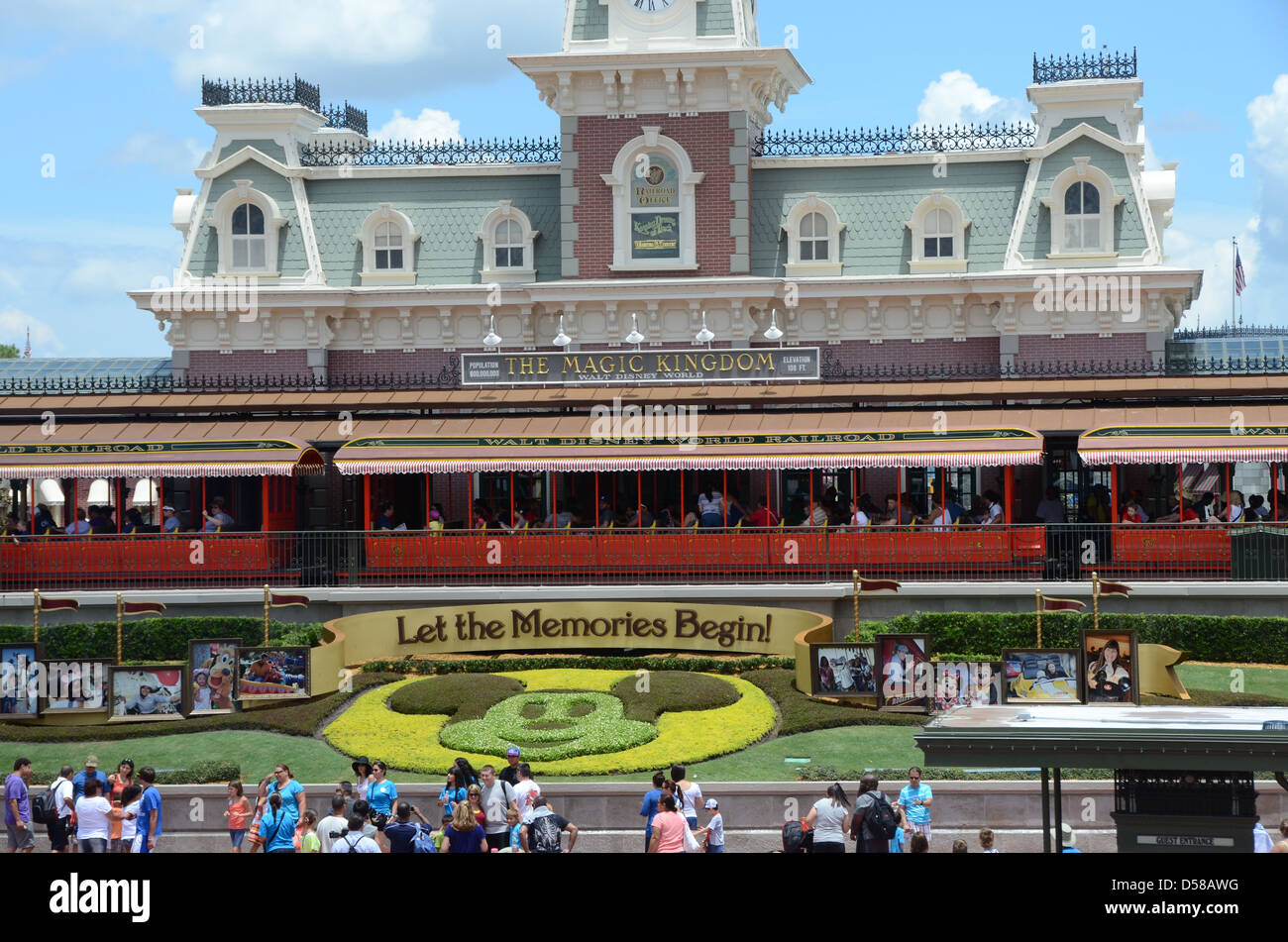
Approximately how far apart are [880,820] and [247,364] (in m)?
24.9

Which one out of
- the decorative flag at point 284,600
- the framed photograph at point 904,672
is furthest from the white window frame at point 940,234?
the decorative flag at point 284,600

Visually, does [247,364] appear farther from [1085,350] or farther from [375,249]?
[1085,350]

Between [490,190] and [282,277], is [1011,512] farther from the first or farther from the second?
[282,277]

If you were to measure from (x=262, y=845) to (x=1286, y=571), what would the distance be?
1856 cm

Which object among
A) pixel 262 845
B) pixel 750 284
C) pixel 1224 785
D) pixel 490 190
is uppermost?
pixel 490 190

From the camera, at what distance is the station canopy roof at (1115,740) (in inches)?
434

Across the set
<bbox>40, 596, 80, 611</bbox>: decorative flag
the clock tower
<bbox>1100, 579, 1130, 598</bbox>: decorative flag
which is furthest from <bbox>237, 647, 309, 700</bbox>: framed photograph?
the clock tower

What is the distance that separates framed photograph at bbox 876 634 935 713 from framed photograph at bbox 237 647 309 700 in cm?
903

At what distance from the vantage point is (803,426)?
30.1 m

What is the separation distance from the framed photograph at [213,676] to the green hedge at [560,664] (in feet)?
10.1

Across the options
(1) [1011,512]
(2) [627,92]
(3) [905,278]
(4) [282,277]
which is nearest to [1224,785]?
(1) [1011,512]

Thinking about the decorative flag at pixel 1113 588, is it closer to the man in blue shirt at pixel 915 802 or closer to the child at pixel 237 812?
the man in blue shirt at pixel 915 802

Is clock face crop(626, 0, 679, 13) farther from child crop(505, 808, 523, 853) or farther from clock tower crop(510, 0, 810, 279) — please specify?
child crop(505, 808, 523, 853)

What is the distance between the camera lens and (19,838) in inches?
706
